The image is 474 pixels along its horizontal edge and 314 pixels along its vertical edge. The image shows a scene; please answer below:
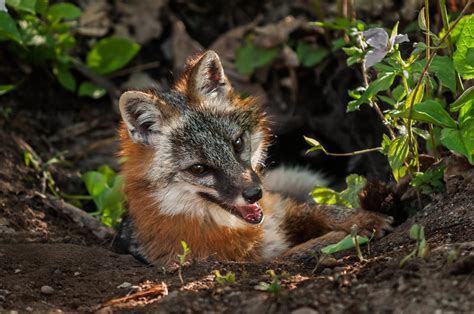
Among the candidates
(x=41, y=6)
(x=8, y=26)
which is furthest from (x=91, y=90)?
(x=8, y=26)

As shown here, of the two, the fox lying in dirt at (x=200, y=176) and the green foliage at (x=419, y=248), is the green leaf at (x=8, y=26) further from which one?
the green foliage at (x=419, y=248)

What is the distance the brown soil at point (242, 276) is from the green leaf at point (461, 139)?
0.55m

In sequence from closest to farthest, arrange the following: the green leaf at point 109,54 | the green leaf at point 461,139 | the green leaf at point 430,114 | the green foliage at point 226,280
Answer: the green foliage at point 226,280, the green leaf at point 461,139, the green leaf at point 430,114, the green leaf at point 109,54

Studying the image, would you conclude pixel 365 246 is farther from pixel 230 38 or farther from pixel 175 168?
pixel 230 38

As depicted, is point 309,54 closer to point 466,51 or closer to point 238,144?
point 238,144

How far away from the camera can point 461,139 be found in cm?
469

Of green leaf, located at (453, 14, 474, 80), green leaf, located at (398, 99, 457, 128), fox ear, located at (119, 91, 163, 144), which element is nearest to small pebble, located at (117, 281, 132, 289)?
fox ear, located at (119, 91, 163, 144)

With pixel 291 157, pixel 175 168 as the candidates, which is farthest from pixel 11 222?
pixel 291 157

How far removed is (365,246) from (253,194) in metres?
0.93

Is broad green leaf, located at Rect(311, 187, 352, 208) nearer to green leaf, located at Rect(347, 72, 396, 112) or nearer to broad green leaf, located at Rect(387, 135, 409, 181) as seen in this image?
broad green leaf, located at Rect(387, 135, 409, 181)

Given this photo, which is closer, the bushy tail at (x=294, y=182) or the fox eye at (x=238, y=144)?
the fox eye at (x=238, y=144)

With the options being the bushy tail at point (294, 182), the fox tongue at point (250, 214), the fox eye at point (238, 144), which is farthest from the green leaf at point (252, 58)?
the fox tongue at point (250, 214)

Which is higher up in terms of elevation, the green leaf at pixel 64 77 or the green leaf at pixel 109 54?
the green leaf at pixel 109 54

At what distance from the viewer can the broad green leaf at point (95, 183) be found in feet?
24.1
